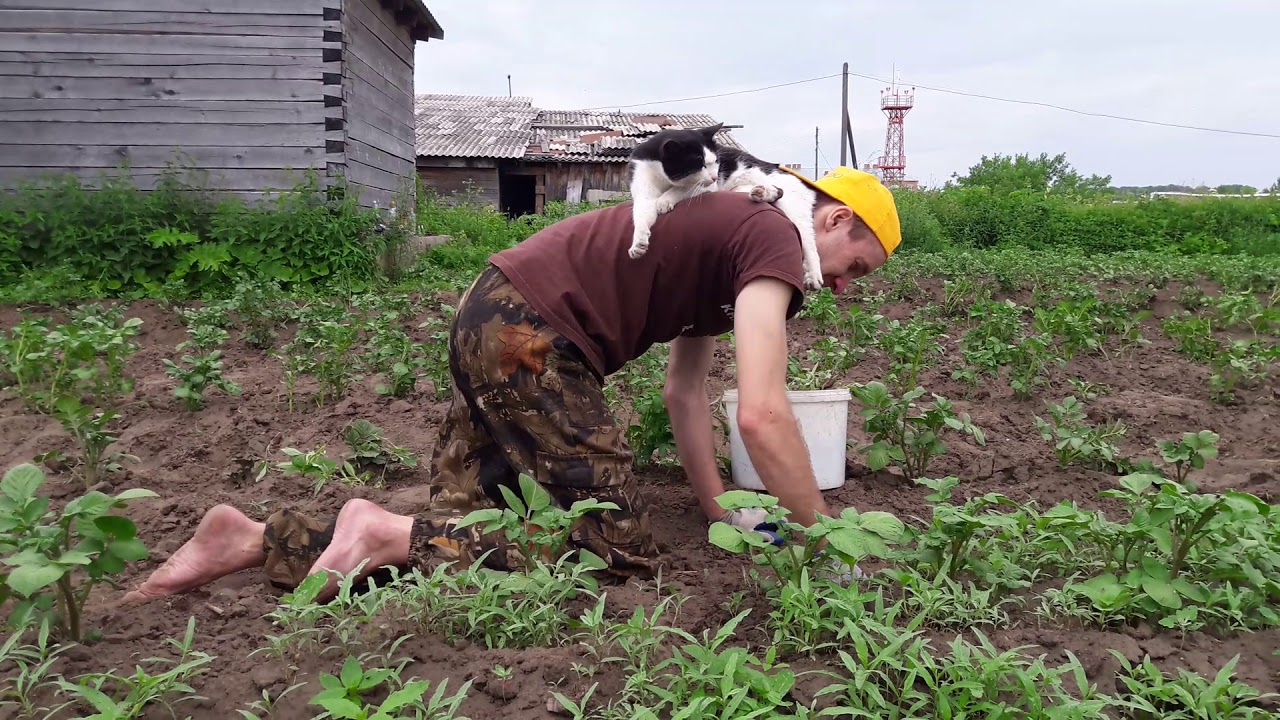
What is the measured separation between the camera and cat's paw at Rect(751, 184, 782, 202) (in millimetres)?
2281

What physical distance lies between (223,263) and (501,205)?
11.4 meters

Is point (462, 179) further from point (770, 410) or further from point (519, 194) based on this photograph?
point (770, 410)

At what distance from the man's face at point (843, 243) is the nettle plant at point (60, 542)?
5.68 ft

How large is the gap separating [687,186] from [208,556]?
1595mm

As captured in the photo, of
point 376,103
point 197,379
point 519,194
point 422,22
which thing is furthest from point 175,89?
point 519,194

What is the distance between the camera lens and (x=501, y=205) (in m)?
18.9

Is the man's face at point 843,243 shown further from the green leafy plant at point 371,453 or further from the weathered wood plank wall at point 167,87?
the weathered wood plank wall at point 167,87

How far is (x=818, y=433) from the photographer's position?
2.97 metres

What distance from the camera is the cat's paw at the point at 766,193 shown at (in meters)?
2.28

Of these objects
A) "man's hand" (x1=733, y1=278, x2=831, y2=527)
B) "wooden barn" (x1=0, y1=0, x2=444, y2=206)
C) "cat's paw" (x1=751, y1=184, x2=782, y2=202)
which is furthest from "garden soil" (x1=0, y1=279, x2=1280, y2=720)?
"wooden barn" (x1=0, y1=0, x2=444, y2=206)

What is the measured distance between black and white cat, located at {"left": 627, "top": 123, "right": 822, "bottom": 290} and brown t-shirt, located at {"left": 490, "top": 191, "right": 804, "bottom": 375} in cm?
4

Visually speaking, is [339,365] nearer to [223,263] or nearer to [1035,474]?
[1035,474]

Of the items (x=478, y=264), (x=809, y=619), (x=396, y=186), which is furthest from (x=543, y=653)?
(x=396, y=186)

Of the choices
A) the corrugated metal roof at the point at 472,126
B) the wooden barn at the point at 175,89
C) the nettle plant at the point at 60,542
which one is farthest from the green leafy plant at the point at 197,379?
the corrugated metal roof at the point at 472,126
